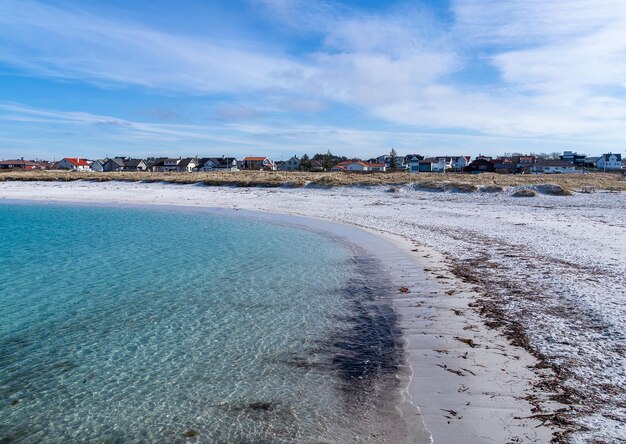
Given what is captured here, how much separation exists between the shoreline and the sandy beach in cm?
2

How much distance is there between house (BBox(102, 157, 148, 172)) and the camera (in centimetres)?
12440

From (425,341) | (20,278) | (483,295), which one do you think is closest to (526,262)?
(483,295)

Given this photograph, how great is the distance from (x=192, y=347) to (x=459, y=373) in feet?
16.9

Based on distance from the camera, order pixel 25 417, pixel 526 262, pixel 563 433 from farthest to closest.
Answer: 1. pixel 526 262
2. pixel 25 417
3. pixel 563 433

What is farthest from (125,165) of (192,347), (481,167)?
(192,347)

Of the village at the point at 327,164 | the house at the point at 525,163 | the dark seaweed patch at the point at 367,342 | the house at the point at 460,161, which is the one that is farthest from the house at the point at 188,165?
the dark seaweed patch at the point at 367,342

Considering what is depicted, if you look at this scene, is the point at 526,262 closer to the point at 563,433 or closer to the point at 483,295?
the point at 483,295

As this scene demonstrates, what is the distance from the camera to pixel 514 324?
9109mm

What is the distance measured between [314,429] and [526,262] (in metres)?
10.8

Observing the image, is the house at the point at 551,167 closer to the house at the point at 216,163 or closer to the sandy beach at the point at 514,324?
the house at the point at 216,163

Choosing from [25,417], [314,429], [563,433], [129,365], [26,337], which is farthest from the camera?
[26,337]

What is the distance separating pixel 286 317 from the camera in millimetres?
10578

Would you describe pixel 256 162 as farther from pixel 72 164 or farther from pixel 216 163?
pixel 72 164

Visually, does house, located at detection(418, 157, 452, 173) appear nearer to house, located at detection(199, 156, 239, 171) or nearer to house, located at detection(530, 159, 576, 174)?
house, located at detection(530, 159, 576, 174)
